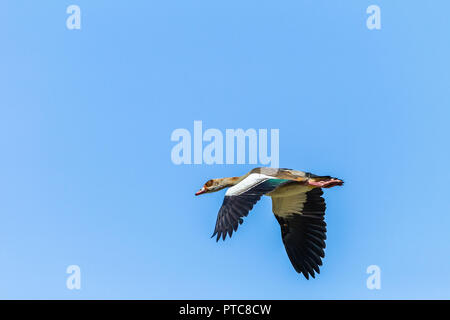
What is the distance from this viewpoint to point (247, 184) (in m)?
11.3

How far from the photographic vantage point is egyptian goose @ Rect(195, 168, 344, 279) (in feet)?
41.1

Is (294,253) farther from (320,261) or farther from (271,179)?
(271,179)

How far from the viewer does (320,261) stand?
13.6m

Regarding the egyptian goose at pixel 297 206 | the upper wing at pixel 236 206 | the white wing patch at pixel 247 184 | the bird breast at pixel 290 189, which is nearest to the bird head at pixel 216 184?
the egyptian goose at pixel 297 206

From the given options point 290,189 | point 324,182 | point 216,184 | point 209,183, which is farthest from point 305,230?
point 209,183

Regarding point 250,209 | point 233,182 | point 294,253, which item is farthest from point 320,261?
point 250,209

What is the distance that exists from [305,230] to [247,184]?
3.14 meters

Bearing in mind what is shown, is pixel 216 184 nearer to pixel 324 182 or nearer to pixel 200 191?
pixel 200 191

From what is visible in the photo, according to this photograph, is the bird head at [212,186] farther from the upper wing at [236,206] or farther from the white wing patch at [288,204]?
the upper wing at [236,206]

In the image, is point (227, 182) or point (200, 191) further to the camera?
point (200, 191)

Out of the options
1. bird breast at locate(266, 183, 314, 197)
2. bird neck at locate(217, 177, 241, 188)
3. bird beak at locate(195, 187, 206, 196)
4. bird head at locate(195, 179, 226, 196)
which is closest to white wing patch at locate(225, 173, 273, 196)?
bird breast at locate(266, 183, 314, 197)

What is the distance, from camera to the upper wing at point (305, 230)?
1366 cm
